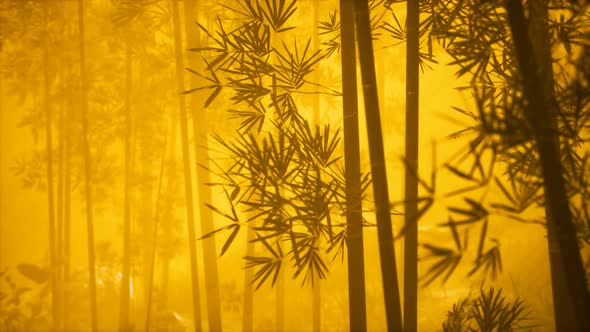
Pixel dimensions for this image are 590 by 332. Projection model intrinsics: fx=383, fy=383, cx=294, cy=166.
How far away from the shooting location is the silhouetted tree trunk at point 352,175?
1.79 metres

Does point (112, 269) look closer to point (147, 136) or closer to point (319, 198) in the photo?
point (147, 136)

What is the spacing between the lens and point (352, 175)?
1813 mm

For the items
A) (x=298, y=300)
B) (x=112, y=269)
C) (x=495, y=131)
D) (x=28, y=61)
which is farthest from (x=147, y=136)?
(x=495, y=131)

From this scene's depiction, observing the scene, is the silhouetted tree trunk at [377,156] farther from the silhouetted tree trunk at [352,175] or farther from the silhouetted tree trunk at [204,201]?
the silhouetted tree trunk at [204,201]

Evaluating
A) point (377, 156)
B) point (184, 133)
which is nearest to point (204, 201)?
point (184, 133)

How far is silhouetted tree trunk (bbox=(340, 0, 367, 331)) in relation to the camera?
179cm

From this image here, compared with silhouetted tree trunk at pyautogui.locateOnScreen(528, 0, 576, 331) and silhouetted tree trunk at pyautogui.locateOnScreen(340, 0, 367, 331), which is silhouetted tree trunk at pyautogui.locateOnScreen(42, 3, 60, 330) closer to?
silhouetted tree trunk at pyautogui.locateOnScreen(340, 0, 367, 331)

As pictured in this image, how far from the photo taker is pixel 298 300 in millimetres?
7137

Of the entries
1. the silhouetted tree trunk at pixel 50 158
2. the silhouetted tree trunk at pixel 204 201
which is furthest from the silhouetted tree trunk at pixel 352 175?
the silhouetted tree trunk at pixel 50 158

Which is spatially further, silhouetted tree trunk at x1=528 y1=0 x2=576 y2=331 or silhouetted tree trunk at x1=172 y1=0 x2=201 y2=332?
silhouetted tree trunk at x1=172 y1=0 x2=201 y2=332

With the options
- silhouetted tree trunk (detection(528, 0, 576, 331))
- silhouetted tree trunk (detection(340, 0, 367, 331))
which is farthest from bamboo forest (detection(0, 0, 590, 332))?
silhouetted tree trunk (detection(528, 0, 576, 331))

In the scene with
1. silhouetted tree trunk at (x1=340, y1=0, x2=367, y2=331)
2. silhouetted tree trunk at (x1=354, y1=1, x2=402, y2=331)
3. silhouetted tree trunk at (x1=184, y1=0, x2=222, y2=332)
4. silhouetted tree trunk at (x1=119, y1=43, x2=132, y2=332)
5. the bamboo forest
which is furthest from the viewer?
silhouetted tree trunk at (x1=119, y1=43, x2=132, y2=332)

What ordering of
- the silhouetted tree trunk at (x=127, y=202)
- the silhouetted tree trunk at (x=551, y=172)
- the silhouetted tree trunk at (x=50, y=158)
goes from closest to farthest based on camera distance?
1. the silhouetted tree trunk at (x=551, y=172)
2. the silhouetted tree trunk at (x=127, y=202)
3. the silhouetted tree trunk at (x=50, y=158)

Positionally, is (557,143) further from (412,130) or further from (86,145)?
(86,145)
